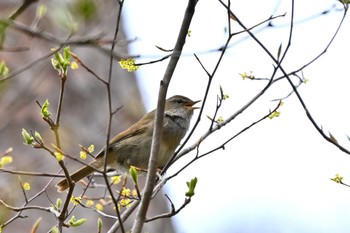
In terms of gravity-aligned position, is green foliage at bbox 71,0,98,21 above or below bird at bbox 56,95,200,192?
below

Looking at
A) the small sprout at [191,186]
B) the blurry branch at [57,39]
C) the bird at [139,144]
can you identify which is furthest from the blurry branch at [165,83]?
the bird at [139,144]

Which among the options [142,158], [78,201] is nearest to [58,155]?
[78,201]

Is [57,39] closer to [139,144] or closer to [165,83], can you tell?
[165,83]

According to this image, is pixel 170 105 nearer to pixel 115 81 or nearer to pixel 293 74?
Result: pixel 115 81

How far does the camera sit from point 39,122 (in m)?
5.46

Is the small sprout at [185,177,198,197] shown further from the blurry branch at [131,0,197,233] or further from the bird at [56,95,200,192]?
the bird at [56,95,200,192]

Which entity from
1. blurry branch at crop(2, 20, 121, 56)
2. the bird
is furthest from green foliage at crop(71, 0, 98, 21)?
the bird

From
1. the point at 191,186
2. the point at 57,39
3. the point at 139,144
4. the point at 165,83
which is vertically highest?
the point at 139,144

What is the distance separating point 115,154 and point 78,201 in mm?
1971

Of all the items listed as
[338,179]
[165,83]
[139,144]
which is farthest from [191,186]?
[139,144]

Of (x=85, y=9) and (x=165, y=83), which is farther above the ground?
(x=165, y=83)

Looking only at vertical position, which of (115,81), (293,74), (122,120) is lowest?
(293,74)

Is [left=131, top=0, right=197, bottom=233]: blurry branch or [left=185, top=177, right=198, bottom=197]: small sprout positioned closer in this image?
[left=185, top=177, right=198, bottom=197]: small sprout

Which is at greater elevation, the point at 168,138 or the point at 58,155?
the point at 168,138
